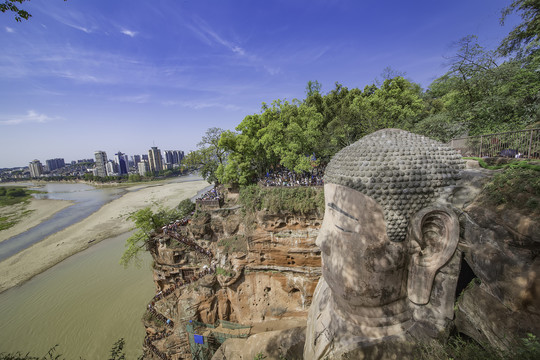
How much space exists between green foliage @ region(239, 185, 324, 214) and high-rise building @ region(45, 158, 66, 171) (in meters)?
207

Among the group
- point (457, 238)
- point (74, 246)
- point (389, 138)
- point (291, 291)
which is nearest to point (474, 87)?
point (389, 138)

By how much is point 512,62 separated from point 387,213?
530 inches

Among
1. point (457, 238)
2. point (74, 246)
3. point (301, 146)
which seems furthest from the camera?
point (74, 246)

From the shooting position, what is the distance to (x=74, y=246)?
26516 millimetres

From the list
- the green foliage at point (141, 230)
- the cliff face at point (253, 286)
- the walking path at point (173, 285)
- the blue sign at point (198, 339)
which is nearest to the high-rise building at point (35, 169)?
the green foliage at point (141, 230)

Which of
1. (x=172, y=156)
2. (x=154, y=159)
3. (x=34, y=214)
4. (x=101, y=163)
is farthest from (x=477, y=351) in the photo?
(x=172, y=156)

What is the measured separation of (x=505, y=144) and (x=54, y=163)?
725 feet

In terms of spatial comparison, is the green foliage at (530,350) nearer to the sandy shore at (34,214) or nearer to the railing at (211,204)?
the railing at (211,204)

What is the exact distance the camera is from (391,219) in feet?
12.3

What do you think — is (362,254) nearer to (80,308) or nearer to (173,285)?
(173,285)

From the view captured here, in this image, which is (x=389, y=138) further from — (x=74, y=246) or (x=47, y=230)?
(x=47, y=230)

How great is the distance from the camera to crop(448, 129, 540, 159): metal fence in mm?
6623

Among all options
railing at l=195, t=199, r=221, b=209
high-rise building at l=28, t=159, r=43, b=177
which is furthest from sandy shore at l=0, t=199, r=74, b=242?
high-rise building at l=28, t=159, r=43, b=177

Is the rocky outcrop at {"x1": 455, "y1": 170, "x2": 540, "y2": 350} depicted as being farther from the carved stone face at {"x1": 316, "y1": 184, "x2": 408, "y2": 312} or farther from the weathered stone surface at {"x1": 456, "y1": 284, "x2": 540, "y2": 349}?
the carved stone face at {"x1": 316, "y1": 184, "x2": 408, "y2": 312}
